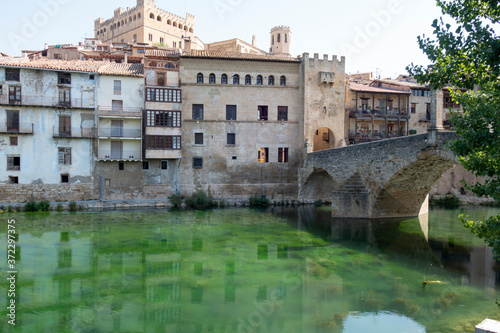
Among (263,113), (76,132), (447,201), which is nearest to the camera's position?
(76,132)

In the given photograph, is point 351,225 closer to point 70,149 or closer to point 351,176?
point 351,176

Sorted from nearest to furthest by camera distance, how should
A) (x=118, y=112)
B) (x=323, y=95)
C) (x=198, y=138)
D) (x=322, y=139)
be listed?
(x=118, y=112) < (x=198, y=138) < (x=323, y=95) < (x=322, y=139)

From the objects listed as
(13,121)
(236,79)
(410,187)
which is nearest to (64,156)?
(13,121)

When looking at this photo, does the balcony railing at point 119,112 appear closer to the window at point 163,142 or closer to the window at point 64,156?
the window at point 163,142

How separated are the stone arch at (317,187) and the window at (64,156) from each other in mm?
16138

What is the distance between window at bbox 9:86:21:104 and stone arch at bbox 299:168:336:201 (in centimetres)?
1983

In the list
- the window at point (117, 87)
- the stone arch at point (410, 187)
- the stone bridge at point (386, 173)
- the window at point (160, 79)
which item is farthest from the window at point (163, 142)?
the stone arch at point (410, 187)

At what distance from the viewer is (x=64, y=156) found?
27.2m

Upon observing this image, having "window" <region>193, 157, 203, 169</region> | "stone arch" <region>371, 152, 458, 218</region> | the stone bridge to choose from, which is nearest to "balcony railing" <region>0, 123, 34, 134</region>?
"window" <region>193, 157, 203, 169</region>

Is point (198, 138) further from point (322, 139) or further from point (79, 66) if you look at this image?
point (322, 139)

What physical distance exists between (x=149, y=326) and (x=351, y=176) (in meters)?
16.0

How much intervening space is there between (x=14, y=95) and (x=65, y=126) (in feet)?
11.7

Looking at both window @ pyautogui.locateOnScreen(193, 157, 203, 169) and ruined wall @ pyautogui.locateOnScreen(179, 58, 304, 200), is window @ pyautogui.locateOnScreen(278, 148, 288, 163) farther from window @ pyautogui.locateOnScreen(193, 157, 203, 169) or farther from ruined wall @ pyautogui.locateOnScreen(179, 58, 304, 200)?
window @ pyautogui.locateOnScreen(193, 157, 203, 169)

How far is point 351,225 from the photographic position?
21.7 meters
